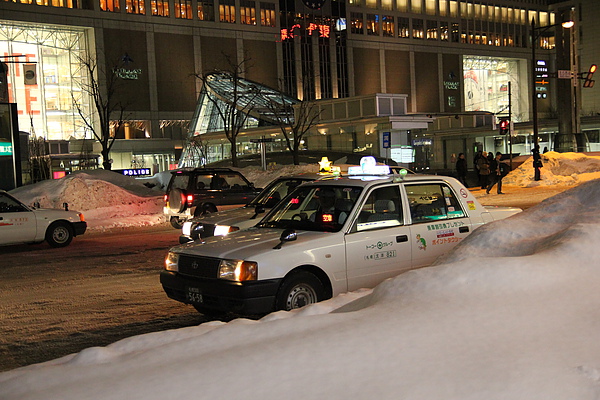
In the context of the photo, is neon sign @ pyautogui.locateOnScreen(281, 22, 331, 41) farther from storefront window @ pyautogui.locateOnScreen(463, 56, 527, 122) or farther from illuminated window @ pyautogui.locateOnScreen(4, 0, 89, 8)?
storefront window @ pyautogui.locateOnScreen(463, 56, 527, 122)

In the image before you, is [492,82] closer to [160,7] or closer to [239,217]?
[160,7]

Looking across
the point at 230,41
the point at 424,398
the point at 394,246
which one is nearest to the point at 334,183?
the point at 394,246

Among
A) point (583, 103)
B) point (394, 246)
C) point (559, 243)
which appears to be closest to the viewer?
point (559, 243)

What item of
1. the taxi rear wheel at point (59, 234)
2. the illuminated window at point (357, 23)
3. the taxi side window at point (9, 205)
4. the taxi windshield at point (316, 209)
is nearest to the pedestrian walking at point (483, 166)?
the taxi rear wheel at point (59, 234)

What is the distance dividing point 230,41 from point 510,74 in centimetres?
4752

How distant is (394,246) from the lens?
25.2 ft

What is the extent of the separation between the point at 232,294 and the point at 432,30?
303ft

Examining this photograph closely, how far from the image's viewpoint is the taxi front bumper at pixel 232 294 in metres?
6.67

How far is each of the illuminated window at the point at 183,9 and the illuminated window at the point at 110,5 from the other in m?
7.00

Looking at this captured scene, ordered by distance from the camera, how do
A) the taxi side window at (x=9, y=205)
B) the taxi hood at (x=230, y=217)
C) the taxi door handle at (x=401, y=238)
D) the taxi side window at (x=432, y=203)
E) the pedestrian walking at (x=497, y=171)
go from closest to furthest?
the taxi door handle at (x=401, y=238) < the taxi side window at (x=432, y=203) < the taxi hood at (x=230, y=217) < the taxi side window at (x=9, y=205) < the pedestrian walking at (x=497, y=171)

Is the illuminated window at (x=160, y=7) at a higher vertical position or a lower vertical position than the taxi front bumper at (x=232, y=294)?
higher

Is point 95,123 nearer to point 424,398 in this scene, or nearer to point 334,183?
point 334,183

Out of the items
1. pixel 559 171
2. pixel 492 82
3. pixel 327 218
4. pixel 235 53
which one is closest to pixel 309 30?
pixel 235 53

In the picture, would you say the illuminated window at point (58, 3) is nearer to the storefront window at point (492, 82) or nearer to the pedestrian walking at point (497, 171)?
the pedestrian walking at point (497, 171)
